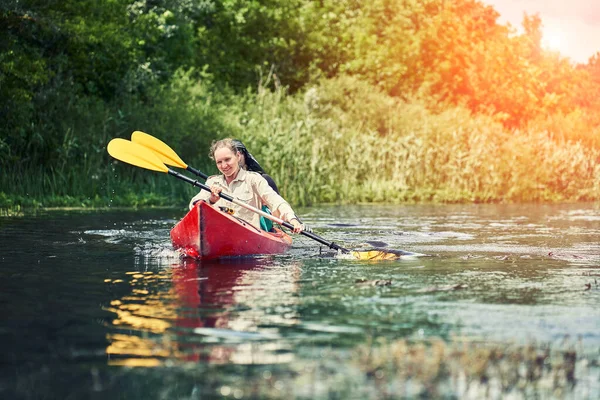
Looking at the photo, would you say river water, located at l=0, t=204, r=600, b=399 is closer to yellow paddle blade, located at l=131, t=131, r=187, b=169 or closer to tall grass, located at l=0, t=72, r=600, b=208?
yellow paddle blade, located at l=131, t=131, r=187, b=169

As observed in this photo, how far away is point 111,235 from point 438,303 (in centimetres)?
723

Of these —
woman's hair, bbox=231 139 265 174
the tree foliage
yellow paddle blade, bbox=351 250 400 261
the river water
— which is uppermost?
the tree foliage

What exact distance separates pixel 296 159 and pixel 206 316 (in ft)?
51.0

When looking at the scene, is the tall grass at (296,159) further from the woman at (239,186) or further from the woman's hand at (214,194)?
the woman's hand at (214,194)

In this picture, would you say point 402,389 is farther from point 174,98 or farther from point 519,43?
point 519,43

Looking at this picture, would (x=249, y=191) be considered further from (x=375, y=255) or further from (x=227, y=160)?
(x=375, y=255)

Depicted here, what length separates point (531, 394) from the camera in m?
4.44

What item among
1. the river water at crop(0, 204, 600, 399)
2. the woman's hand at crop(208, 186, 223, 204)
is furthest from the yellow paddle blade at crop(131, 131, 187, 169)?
the woman's hand at crop(208, 186, 223, 204)

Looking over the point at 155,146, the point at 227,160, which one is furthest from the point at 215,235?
the point at 155,146

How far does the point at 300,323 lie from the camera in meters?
6.15

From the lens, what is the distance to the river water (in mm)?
4613

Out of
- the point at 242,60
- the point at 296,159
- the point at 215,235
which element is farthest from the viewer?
the point at 242,60

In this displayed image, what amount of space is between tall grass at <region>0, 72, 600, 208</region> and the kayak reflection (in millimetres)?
A: 11167

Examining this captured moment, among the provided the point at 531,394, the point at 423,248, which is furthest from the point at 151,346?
the point at 423,248
